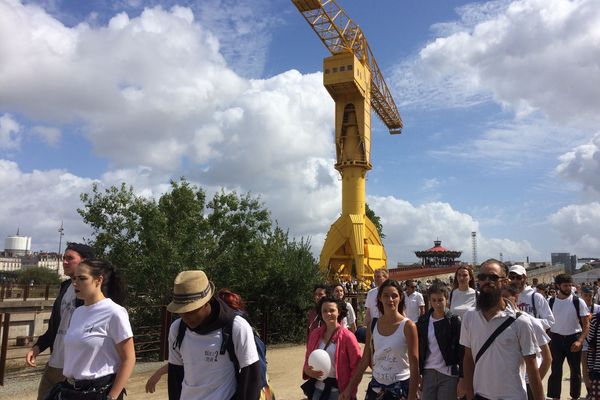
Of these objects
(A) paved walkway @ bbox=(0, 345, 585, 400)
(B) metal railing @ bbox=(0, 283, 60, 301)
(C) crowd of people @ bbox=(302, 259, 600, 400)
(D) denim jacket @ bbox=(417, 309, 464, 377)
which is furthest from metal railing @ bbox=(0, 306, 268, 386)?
(B) metal railing @ bbox=(0, 283, 60, 301)

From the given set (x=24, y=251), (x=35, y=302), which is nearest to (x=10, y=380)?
(x=35, y=302)

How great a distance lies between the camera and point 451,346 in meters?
4.48

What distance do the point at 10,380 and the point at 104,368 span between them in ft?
27.6

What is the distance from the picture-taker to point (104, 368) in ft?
11.0

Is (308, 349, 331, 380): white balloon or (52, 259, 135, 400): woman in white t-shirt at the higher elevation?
(52, 259, 135, 400): woman in white t-shirt

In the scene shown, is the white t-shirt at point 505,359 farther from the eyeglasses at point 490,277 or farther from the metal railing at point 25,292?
the metal railing at point 25,292

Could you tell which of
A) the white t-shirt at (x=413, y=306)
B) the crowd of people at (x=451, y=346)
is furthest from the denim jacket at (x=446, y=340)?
the white t-shirt at (x=413, y=306)

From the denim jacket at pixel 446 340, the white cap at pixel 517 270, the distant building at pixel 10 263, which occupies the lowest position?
the denim jacket at pixel 446 340

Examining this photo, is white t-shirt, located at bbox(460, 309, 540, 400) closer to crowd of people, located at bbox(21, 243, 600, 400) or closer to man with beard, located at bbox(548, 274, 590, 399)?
crowd of people, located at bbox(21, 243, 600, 400)

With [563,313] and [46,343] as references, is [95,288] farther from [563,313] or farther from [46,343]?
[563,313]

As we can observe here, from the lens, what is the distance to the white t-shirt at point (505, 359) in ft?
11.3

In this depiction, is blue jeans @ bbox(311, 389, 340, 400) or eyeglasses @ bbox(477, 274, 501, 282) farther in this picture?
blue jeans @ bbox(311, 389, 340, 400)

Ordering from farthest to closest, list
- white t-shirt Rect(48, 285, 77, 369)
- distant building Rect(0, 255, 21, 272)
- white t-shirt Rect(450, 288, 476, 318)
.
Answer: distant building Rect(0, 255, 21, 272), white t-shirt Rect(450, 288, 476, 318), white t-shirt Rect(48, 285, 77, 369)

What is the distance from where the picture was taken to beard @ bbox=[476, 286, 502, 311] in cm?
357
